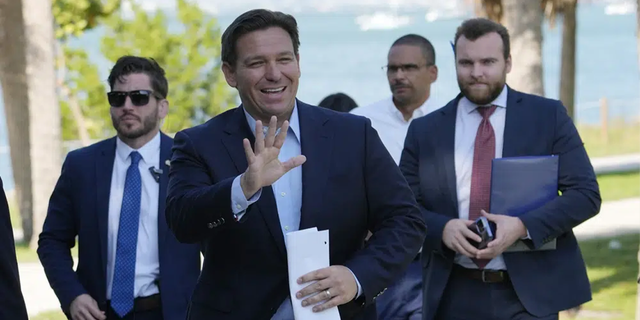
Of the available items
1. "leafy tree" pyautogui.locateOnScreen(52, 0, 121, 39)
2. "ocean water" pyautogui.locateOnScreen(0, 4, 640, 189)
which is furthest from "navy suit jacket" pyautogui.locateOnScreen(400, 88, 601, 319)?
"leafy tree" pyautogui.locateOnScreen(52, 0, 121, 39)

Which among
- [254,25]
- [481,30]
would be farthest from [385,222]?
[481,30]

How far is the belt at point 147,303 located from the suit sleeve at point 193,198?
184cm

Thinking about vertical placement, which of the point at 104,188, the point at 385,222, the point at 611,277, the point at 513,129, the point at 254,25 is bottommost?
the point at 611,277

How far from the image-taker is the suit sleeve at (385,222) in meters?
3.66

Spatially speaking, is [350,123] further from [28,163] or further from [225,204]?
[28,163]

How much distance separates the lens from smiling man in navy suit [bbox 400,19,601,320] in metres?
5.21

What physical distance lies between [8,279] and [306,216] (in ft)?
3.45

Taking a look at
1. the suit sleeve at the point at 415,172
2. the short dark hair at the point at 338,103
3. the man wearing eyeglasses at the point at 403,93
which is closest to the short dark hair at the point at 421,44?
the man wearing eyeglasses at the point at 403,93

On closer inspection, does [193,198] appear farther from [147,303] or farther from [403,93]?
[403,93]

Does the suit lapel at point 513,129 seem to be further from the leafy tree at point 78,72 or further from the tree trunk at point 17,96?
the leafy tree at point 78,72

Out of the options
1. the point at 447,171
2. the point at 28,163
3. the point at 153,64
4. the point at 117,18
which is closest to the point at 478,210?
the point at 447,171

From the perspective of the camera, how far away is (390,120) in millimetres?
7152

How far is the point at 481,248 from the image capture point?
5.09 m

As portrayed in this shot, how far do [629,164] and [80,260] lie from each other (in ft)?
64.1
